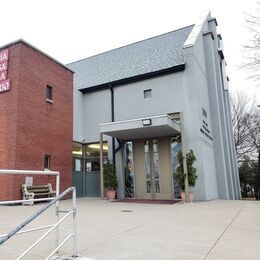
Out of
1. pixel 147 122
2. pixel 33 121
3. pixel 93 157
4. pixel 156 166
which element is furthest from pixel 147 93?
pixel 33 121

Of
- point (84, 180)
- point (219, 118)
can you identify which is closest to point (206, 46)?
point (219, 118)

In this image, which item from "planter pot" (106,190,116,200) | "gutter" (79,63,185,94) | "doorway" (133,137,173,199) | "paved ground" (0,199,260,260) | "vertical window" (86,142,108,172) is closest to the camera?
"paved ground" (0,199,260,260)

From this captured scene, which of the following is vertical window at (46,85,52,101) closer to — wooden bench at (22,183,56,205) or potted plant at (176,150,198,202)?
wooden bench at (22,183,56,205)

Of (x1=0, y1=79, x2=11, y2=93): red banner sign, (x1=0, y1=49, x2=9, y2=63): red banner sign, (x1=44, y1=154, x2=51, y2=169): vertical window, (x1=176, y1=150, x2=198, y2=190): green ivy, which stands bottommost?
(x1=176, y1=150, x2=198, y2=190): green ivy

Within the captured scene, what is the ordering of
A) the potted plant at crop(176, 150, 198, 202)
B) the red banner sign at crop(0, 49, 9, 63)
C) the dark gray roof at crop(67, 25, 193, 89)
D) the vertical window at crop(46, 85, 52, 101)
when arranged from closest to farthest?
the potted plant at crop(176, 150, 198, 202) → the red banner sign at crop(0, 49, 9, 63) → the vertical window at crop(46, 85, 52, 101) → the dark gray roof at crop(67, 25, 193, 89)

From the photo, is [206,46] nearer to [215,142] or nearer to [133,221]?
[215,142]

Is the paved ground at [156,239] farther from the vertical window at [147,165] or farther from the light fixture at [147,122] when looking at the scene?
the vertical window at [147,165]

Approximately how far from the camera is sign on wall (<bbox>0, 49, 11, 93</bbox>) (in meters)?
13.6

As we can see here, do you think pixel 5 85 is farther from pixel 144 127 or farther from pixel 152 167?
pixel 152 167

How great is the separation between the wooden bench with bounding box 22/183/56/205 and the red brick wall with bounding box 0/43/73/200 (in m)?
0.27

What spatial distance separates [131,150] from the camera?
16062mm

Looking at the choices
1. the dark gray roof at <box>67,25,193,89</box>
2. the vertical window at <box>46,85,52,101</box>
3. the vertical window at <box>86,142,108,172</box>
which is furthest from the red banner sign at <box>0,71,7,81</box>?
the vertical window at <box>86,142,108,172</box>

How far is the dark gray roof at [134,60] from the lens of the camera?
17016mm

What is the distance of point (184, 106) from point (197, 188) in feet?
14.4
